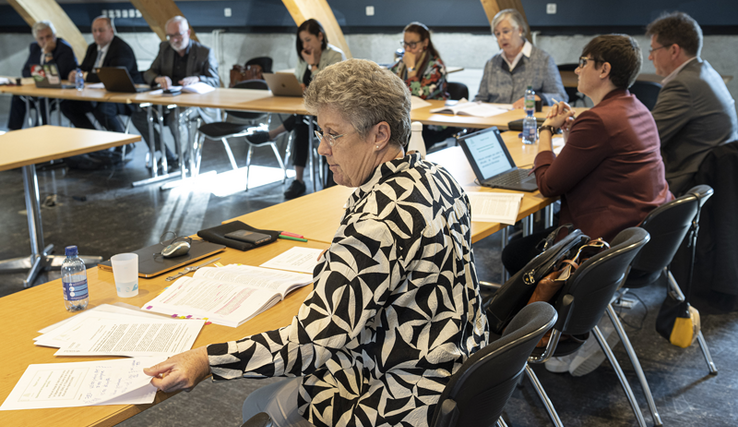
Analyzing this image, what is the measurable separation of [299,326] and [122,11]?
10596mm

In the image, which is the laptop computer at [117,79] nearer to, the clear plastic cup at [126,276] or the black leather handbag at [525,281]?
the clear plastic cup at [126,276]

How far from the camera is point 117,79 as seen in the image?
525 cm

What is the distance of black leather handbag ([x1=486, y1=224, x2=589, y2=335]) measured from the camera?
1527 mm

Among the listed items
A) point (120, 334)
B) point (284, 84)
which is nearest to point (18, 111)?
point (284, 84)

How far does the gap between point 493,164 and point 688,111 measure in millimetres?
1010

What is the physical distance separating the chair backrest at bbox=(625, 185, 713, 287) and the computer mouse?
1.43 meters

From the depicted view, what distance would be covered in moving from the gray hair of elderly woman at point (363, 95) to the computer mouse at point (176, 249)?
754 mm

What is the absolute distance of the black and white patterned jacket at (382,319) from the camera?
1033mm

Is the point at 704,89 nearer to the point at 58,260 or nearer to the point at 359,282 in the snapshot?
the point at 359,282

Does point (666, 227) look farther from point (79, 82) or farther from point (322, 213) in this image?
point (79, 82)

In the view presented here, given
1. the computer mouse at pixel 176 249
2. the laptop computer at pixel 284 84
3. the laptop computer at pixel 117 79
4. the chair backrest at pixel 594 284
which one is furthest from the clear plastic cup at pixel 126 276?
the laptop computer at pixel 117 79

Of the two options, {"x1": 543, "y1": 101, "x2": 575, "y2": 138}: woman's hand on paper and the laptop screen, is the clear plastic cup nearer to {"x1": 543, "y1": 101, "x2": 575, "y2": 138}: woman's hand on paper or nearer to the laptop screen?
the laptop screen

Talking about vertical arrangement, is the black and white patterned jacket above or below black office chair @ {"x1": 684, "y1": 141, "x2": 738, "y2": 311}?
above

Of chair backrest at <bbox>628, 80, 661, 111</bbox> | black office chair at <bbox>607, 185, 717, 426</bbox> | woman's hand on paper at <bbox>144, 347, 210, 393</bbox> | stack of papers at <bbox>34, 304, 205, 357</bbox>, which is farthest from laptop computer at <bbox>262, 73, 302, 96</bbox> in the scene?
woman's hand on paper at <bbox>144, 347, 210, 393</bbox>
